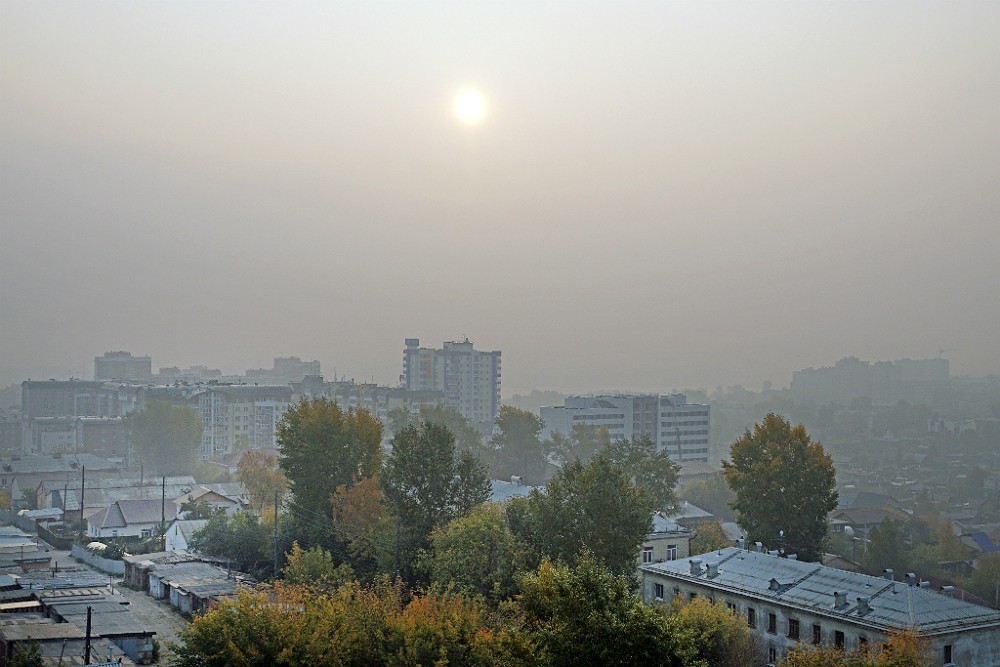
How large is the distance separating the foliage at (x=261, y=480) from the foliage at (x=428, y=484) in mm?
18607

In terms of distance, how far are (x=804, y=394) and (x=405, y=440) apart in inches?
5656

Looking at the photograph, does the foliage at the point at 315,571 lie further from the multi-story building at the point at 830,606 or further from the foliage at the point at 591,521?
the multi-story building at the point at 830,606

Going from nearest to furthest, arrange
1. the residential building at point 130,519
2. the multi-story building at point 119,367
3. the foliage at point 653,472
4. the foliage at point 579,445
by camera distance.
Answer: the foliage at point 653,472 < the residential building at point 130,519 < the foliage at point 579,445 < the multi-story building at point 119,367

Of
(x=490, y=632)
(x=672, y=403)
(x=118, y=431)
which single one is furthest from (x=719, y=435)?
(x=490, y=632)

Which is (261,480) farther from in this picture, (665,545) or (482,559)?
(482,559)

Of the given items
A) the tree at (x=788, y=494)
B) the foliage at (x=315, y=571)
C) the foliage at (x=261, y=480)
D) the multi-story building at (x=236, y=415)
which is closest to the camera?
the foliage at (x=315, y=571)

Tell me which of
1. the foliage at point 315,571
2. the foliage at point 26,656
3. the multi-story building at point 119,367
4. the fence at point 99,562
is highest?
the multi-story building at point 119,367

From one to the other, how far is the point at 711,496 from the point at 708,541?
25054 millimetres

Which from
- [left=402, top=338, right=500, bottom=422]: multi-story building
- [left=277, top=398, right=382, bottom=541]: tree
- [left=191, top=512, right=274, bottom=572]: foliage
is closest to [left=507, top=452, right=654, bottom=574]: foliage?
[left=277, top=398, right=382, bottom=541]: tree

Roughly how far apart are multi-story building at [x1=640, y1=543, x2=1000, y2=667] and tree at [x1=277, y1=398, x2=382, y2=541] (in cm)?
1343

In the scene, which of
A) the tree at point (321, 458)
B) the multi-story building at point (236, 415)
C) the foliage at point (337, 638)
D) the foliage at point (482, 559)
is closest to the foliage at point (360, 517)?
the tree at point (321, 458)

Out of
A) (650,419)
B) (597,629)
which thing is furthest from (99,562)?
(650,419)

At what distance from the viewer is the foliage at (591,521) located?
25.5 m

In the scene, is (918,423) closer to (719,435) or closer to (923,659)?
(719,435)
